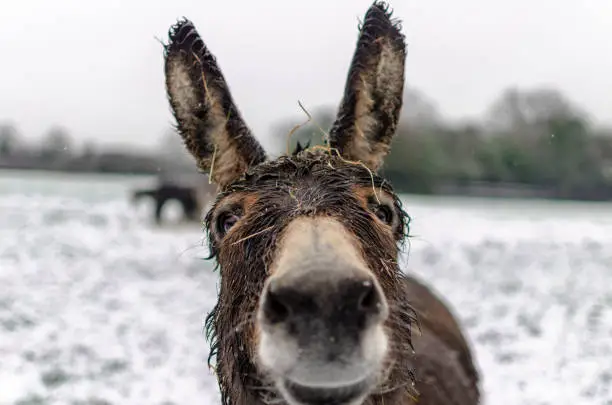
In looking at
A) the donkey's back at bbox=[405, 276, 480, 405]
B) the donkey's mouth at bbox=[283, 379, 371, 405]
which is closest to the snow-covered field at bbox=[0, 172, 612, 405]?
the donkey's back at bbox=[405, 276, 480, 405]

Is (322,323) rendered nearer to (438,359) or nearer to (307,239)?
(307,239)

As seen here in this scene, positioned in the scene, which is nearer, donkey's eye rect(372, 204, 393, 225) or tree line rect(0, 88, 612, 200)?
donkey's eye rect(372, 204, 393, 225)

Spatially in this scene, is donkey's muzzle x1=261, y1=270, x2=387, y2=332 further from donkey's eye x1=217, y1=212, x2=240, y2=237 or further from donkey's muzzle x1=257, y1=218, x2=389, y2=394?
donkey's eye x1=217, y1=212, x2=240, y2=237

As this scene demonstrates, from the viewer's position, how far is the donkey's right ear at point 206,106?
10.4 ft

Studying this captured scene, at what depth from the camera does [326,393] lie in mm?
1826

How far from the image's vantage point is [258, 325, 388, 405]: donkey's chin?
68.6 inches

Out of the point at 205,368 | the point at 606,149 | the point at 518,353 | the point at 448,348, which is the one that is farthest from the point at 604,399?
the point at 606,149

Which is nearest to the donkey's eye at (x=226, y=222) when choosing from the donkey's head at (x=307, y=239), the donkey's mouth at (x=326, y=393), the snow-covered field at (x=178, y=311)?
the donkey's head at (x=307, y=239)

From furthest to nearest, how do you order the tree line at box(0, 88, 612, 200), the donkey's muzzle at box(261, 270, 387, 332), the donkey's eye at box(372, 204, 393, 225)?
the tree line at box(0, 88, 612, 200), the donkey's eye at box(372, 204, 393, 225), the donkey's muzzle at box(261, 270, 387, 332)

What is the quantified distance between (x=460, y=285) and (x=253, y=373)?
8.54m

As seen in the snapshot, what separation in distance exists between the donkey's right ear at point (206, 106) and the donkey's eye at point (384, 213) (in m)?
0.84

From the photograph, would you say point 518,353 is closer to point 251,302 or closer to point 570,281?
point 570,281

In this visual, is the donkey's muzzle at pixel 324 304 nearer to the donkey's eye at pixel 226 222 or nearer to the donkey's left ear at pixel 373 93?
the donkey's eye at pixel 226 222

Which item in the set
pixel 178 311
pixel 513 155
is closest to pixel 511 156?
pixel 513 155
